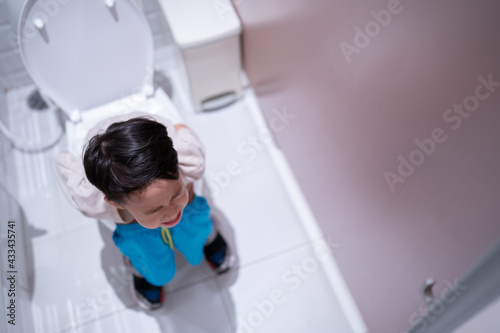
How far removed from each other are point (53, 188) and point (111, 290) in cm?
48

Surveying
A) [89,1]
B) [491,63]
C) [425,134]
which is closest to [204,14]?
[89,1]

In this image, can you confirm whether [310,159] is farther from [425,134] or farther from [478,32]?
[478,32]

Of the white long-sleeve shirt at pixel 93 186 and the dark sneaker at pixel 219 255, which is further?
the dark sneaker at pixel 219 255

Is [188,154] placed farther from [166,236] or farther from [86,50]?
[86,50]

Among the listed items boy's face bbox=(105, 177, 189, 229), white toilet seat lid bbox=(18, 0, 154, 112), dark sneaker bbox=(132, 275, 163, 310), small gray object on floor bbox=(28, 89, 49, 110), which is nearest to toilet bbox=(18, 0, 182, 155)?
white toilet seat lid bbox=(18, 0, 154, 112)

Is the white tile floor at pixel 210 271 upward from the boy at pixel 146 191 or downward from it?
downward

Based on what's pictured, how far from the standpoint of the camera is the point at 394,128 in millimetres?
713

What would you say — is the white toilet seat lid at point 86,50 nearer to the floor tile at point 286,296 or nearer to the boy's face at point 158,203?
the boy's face at point 158,203

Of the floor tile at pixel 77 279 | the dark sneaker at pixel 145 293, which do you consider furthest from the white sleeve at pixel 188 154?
the floor tile at pixel 77 279

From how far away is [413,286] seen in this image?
2.79ft

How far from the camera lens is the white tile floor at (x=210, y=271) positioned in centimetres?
129

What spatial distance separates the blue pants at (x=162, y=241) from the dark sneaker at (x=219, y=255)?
5.1 inches

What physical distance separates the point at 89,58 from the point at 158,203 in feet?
1.93

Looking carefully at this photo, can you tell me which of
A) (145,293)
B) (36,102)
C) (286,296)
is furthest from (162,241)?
(36,102)
